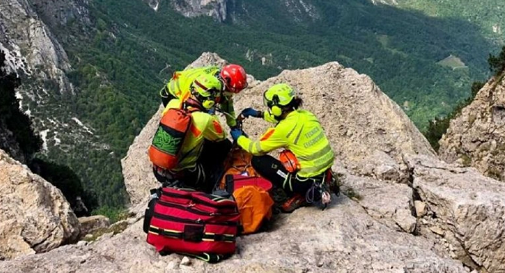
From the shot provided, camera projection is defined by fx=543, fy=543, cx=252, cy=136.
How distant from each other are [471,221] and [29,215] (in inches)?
306

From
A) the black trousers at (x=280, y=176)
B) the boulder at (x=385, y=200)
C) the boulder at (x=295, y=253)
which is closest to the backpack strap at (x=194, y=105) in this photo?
the black trousers at (x=280, y=176)

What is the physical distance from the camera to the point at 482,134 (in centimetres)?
2159

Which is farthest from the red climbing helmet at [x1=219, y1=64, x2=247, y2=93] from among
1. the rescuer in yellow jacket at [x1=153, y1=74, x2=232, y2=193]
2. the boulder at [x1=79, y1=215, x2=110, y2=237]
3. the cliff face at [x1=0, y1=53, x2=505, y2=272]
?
the boulder at [x1=79, y1=215, x2=110, y2=237]

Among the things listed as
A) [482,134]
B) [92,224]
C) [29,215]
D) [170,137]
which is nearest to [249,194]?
[170,137]

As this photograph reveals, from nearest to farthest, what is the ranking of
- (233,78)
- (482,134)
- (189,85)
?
(233,78)
(189,85)
(482,134)

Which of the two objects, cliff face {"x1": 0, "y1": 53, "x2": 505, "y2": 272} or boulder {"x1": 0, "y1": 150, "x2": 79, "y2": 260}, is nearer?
cliff face {"x1": 0, "y1": 53, "x2": 505, "y2": 272}

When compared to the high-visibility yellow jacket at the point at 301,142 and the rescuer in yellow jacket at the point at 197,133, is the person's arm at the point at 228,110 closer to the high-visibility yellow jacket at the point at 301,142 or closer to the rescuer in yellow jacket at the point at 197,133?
the rescuer in yellow jacket at the point at 197,133

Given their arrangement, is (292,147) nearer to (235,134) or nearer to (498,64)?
(235,134)

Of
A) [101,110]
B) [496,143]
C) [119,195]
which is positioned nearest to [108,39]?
[101,110]

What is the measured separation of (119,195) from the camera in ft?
259

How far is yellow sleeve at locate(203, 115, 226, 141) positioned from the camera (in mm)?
8906

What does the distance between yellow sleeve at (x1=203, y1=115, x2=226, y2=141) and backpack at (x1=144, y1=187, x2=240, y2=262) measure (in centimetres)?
128

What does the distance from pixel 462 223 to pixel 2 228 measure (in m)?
7.96

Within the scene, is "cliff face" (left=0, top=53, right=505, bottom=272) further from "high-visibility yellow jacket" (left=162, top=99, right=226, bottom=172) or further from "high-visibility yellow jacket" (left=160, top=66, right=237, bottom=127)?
"high-visibility yellow jacket" (left=160, top=66, right=237, bottom=127)
